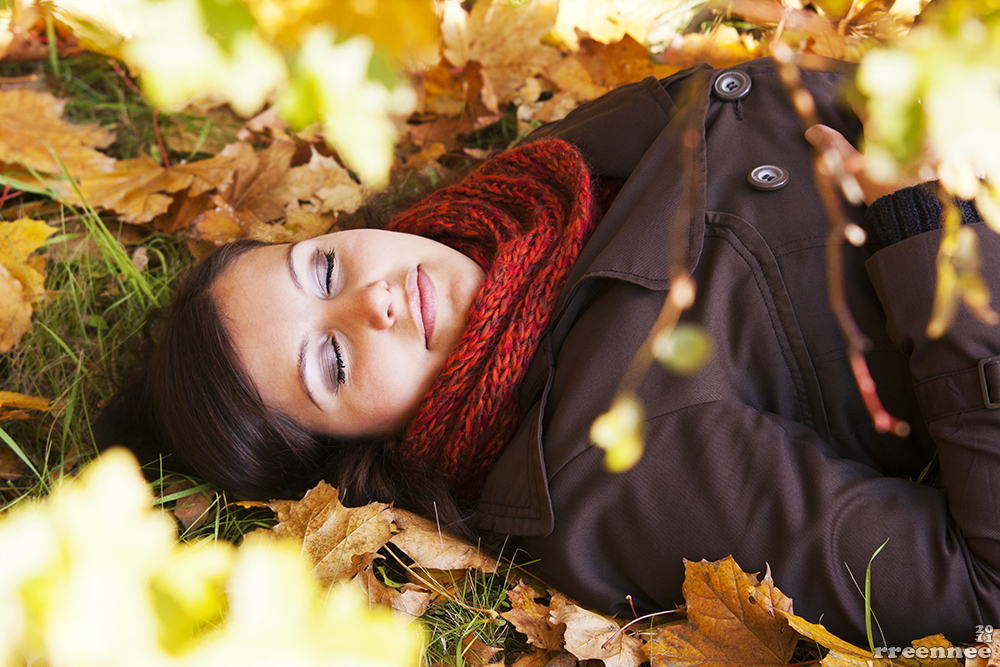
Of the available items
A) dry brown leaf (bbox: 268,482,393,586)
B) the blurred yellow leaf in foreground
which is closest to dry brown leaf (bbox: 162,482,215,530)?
dry brown leaf (bbox: 268,482,393,586)

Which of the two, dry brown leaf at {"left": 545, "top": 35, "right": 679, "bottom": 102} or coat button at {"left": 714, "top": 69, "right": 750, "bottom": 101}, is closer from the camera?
coat button at {"left": 714, "top": 69, "right": 750, "bottom": 101}

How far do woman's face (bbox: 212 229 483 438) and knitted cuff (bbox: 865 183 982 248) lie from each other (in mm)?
941

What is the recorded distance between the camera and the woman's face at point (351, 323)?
174cm

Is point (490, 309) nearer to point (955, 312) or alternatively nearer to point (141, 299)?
point (955, 312)

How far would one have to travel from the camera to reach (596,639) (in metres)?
1.56

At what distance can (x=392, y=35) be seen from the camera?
76cm

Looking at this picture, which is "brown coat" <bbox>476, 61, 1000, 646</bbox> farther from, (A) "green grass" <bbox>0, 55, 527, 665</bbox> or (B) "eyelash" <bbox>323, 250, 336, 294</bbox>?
(B) "eyelash" <bbox>323, 250, 336, 294</bbox>

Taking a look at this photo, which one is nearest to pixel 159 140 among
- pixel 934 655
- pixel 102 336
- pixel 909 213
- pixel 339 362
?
pixel 102 336

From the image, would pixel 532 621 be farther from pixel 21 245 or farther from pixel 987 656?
pixel 21 245

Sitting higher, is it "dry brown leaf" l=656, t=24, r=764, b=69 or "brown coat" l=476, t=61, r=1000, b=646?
"dry brown leaf" l=656, t=24, r=764, b=69

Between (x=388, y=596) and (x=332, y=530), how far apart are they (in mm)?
212

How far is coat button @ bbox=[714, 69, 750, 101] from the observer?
1870 mm

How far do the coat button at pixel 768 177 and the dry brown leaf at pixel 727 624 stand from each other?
2.82 ft

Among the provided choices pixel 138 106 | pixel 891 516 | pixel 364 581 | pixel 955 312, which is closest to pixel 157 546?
pixel 364 581
